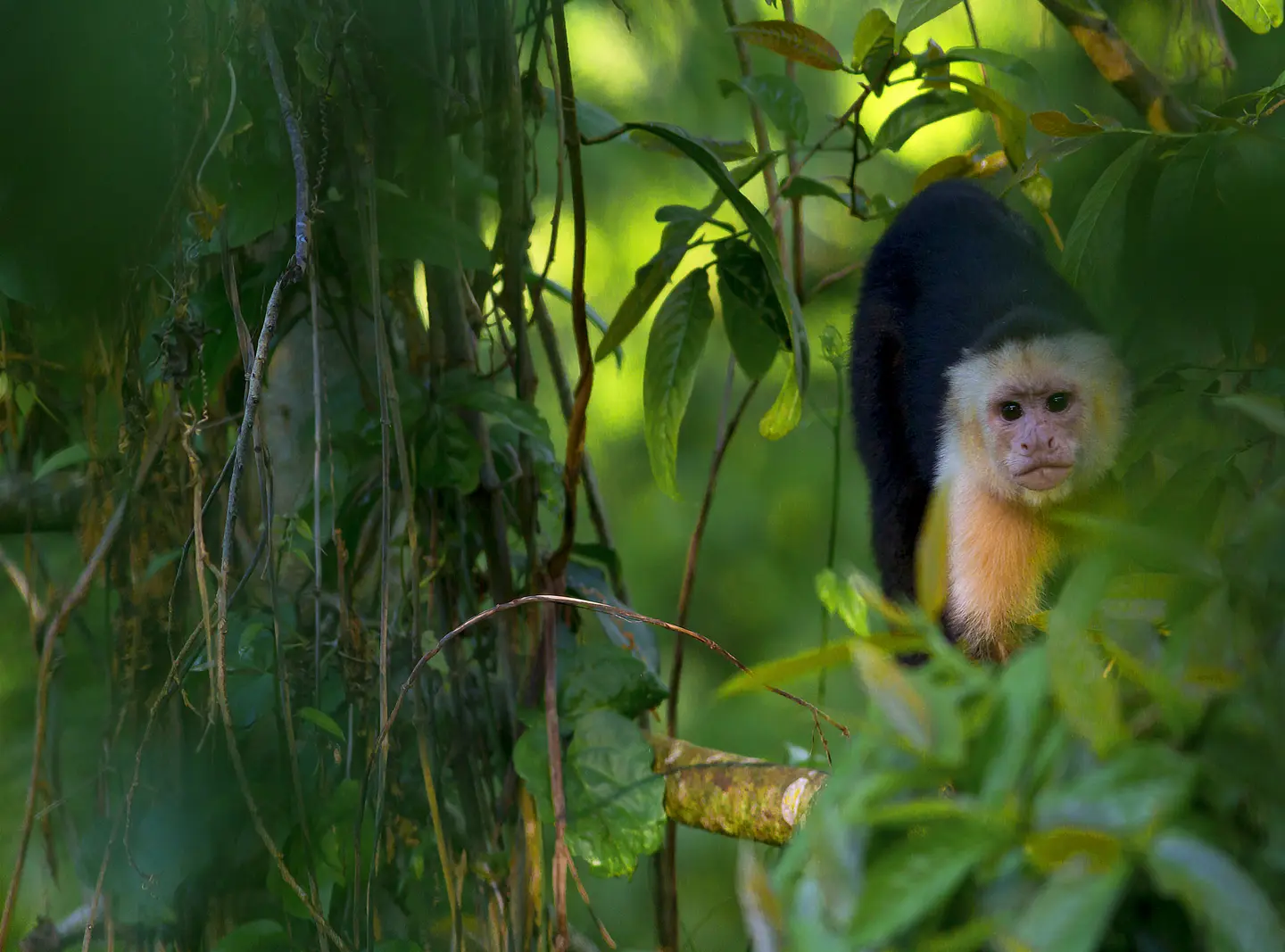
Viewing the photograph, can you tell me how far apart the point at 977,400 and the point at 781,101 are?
60 cm

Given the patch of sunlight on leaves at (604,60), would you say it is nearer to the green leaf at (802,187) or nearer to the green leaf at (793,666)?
the green leaf at (802,187)

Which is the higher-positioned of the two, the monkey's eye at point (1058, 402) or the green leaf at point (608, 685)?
the monkey's eye at point (1058, 402)

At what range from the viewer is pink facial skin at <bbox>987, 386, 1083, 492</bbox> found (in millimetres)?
1759

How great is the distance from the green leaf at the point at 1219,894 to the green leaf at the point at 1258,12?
1.26m

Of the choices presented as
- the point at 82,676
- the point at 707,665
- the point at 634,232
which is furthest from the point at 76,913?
the point at 707,665

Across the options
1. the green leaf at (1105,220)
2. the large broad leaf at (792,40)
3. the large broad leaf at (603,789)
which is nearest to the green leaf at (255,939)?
→ the large broad leaf at (603,789)

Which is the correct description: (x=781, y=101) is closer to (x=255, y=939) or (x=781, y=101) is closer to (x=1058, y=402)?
(x=1058, y=402)

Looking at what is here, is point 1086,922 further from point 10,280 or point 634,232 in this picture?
point 634,232

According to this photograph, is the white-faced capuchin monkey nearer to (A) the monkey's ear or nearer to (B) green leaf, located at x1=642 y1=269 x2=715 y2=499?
(B) green leaf, located at x1=642 y1=269 x2=715 y2=499

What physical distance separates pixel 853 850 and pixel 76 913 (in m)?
1.46

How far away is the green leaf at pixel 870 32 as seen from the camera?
5.47ft

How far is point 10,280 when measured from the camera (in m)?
1.11

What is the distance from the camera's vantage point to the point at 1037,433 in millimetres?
1775

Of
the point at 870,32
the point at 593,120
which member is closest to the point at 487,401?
the point at 593,120
